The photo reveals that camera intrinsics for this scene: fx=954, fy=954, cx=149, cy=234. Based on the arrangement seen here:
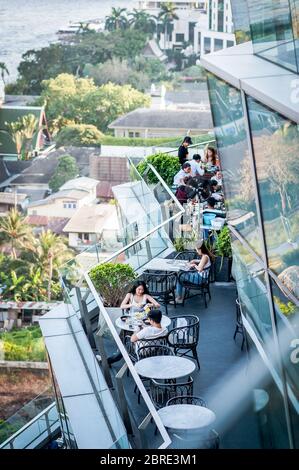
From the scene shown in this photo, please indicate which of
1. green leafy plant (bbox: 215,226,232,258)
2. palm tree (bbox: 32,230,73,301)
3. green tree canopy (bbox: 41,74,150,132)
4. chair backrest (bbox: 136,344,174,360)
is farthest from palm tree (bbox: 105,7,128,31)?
chair backrest (bbox: 136,344,174,360)

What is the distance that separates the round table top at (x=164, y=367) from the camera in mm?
7816

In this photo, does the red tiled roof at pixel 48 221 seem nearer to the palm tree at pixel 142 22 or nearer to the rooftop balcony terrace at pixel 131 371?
the palm tree at pixel 142 22

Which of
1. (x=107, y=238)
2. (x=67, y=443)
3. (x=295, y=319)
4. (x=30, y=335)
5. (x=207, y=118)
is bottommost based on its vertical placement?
(x=30, y=335)

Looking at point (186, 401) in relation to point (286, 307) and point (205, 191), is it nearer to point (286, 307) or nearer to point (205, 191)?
point (286, 307)

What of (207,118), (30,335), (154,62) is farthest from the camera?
(154,62)

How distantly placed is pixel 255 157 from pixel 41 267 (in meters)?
69.1

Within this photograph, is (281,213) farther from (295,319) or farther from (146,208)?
(146,208)

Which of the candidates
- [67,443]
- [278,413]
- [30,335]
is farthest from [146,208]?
[30,335]

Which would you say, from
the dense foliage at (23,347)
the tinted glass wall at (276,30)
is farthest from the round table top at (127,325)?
the dense foliage at (23,347)

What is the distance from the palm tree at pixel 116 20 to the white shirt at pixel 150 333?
123m

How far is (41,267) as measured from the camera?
74.9m

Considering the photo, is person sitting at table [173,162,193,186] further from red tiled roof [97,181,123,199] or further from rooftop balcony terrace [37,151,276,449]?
red tiled roof [97,181,123,199]

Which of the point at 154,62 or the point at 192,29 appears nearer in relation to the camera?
the point at 154,62

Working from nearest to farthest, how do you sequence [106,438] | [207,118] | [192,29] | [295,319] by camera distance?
[295,319]
[106,438]
[207,118]
[192,29]
